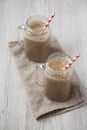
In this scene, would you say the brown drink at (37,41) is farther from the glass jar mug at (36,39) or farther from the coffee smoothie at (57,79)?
the coffee smoothie at (57,79)

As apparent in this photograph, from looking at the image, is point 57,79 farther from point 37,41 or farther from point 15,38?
point 15,38

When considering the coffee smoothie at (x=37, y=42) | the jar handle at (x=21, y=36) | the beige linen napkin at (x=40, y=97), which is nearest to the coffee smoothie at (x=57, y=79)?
the beige linen napkin at (x=40, y=97)

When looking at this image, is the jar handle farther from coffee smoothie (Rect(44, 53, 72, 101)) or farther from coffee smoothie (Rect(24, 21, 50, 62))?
coffee smoothie (Rect(44, 53, 72, 101))

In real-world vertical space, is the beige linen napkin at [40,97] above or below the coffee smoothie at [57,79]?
below

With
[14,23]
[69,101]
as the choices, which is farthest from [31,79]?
[14,23]

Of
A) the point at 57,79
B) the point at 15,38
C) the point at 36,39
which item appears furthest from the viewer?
the point at 15,38

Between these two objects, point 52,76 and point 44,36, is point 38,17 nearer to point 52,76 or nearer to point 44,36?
point 44,36

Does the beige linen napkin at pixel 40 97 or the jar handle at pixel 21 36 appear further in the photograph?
the jar handle at pixel 21 36

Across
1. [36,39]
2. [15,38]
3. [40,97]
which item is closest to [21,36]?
[15,38]
